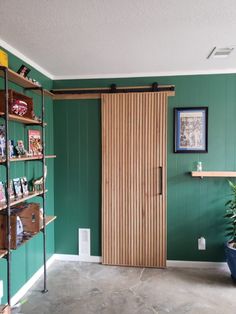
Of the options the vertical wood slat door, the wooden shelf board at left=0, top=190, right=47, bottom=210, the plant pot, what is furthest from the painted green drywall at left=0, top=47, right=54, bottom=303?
the plant pot

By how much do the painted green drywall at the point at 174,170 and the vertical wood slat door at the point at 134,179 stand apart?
0.39 ft

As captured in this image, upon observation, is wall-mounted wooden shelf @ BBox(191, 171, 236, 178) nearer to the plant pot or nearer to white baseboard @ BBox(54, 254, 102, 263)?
the plant pot

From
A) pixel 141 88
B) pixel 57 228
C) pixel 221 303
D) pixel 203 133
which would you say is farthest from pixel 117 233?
pixel 141 88

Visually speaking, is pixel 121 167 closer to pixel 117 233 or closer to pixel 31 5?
pixel 117 233

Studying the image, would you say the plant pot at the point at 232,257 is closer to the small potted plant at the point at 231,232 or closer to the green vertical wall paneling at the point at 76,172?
the small potted plant at the point at 231,232

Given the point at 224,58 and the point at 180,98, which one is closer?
the point at 224,58

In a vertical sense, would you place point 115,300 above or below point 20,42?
below

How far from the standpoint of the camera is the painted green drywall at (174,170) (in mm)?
3281

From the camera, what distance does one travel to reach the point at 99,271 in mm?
3229

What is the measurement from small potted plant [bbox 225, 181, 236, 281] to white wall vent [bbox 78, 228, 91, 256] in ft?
5.58

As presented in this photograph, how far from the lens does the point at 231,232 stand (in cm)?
318

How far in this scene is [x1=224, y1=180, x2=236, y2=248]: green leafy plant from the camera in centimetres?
302

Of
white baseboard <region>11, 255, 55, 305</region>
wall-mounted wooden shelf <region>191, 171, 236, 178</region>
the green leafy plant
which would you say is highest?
wall-mounted wooden shelf <region>191, 171, 236, 178</region>

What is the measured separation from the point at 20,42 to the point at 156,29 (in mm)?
1217
